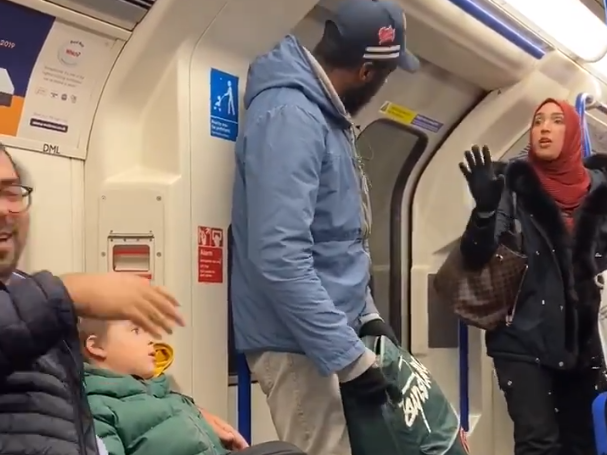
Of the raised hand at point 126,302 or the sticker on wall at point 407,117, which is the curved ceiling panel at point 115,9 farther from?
the sticker on wall at point 407,117

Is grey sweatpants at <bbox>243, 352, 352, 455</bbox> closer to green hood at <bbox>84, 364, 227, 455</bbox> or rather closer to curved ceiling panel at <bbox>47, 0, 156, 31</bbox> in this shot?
green hood at <bbox>84, 364, 227, 455</bbox>

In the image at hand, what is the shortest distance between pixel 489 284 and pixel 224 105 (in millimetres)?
1420

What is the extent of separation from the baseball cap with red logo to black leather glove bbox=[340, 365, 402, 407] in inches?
34.8

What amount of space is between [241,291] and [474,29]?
4.79 ft

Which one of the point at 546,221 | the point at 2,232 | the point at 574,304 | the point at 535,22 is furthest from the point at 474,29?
the point at 2,232

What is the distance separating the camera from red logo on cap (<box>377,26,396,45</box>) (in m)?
2.45

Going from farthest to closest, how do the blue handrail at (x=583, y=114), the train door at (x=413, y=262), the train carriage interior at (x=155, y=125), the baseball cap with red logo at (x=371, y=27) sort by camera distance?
the train door at (x=413, y=262) → the blue handrail at (x=583, y=114) → the baseball cap with red logo at (x=371, y=27) → the train carriage interior at (x=155, y=125)

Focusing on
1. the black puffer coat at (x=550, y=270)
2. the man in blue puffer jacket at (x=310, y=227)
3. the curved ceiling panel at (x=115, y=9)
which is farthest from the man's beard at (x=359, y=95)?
the black puffer coat at (x=550, y=270)

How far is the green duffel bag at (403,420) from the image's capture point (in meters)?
2.32

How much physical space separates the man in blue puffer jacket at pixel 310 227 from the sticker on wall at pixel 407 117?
1.13m

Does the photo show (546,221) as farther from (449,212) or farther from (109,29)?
(109,29)

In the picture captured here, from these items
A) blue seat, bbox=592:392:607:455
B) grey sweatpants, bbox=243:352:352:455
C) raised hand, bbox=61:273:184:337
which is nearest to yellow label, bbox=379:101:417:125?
blue seat, bbox=592:392:607:455

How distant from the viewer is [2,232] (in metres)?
1.45

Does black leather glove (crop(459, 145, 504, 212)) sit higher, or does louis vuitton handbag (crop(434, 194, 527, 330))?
black leather glove (crop(459, 145, 504, 212))
